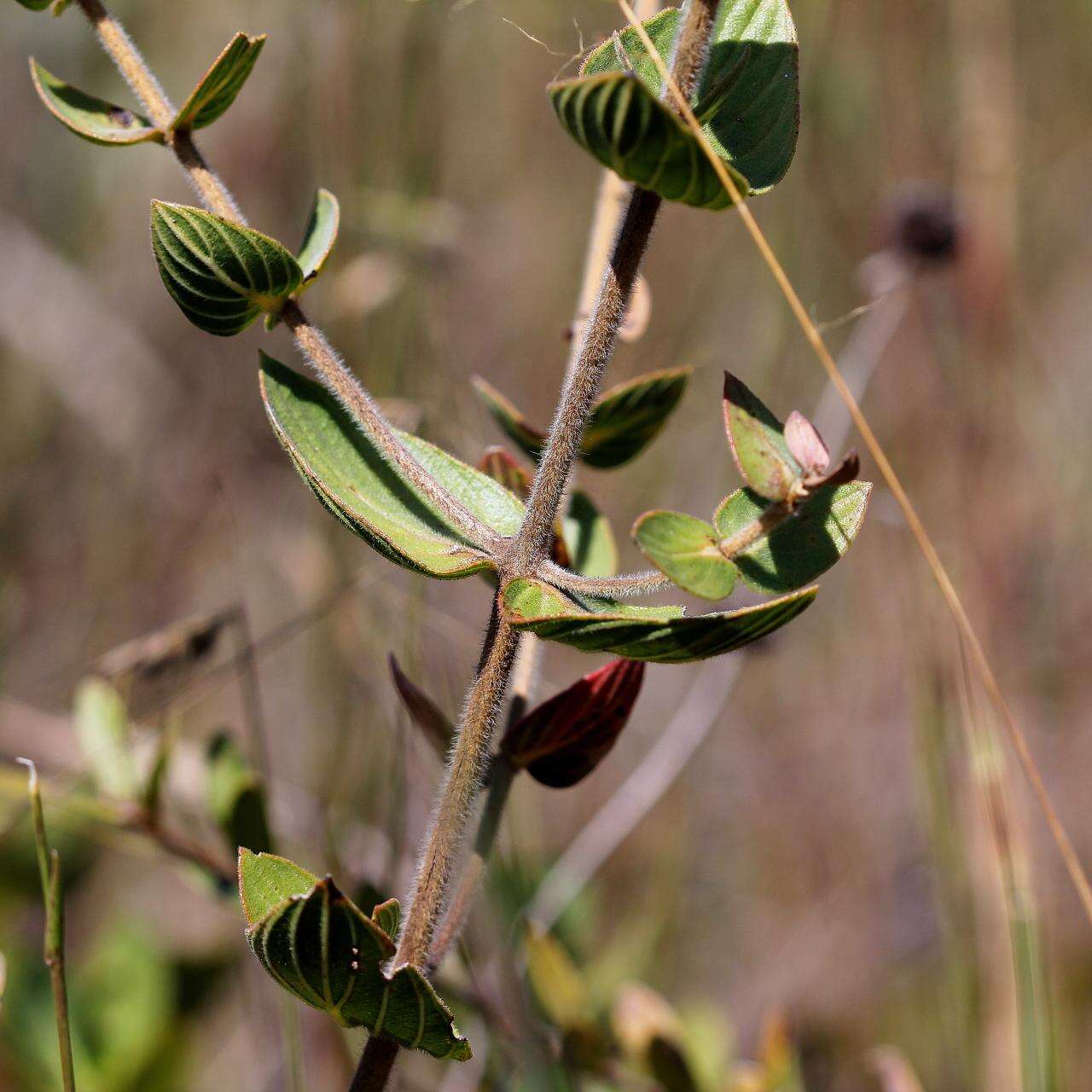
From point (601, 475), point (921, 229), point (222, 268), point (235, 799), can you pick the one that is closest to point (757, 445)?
point (222, 268)

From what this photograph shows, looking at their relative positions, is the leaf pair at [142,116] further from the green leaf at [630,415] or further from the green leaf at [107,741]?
the green leaf at [107,741]

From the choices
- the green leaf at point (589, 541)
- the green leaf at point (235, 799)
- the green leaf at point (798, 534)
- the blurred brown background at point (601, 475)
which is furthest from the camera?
the blurred brown background at point (601, 475)

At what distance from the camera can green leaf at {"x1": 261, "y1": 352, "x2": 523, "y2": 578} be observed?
1.64 ft

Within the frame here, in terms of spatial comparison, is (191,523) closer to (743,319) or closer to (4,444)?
(4,444)

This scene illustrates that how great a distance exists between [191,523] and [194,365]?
459mm

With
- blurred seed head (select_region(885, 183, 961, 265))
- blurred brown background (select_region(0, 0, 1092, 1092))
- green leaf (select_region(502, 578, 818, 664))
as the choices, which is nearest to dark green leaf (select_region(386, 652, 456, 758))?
green leaf (select_region(502, 578, 818, 664))

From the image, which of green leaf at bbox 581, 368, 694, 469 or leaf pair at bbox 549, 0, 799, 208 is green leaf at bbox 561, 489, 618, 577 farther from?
leaf pair at bbox 549, 0, 799, 208

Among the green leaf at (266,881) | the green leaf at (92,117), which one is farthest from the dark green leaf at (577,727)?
the green leaf at (92,117)

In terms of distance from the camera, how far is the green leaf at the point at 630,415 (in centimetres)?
68

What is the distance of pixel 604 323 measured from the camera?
46 centimetres

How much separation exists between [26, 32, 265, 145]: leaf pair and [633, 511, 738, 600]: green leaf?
29cm

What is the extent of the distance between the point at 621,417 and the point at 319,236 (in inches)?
8.7

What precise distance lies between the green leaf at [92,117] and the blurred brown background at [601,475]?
1.91 ft

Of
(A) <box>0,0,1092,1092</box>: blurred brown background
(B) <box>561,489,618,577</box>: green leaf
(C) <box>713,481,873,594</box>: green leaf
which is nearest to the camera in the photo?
(C) <box>713,481,873,594</box>: green leaf
